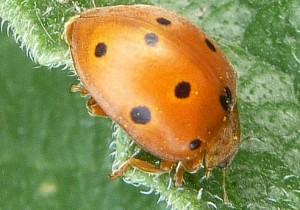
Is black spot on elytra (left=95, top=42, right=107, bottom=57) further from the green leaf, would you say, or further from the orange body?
the green leaf

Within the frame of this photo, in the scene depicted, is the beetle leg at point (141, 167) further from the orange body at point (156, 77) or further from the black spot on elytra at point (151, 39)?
the black spot on elytra at point (151, 39)

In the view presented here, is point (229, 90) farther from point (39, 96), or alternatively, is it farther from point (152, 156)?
point (39, 96)

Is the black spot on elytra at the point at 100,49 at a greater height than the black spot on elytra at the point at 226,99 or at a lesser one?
greater

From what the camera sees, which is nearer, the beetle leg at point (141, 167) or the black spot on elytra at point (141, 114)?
the black spot on elytra at point (141, 114)

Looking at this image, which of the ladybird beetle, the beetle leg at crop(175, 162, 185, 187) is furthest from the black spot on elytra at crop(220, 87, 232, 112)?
the beetle leg at crop(175, 162, 185, 187)

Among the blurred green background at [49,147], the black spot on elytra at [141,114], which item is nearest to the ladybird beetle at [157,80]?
the black spot on elytra at [141,114]

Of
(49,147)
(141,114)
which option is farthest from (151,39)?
(49,147)

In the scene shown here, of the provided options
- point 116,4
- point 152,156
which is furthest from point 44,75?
point 152,156
